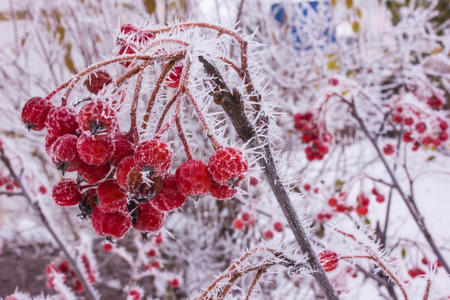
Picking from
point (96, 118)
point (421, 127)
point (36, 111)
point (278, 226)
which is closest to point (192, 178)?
point (96, 118)

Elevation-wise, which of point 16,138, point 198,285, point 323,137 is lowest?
point 198,285

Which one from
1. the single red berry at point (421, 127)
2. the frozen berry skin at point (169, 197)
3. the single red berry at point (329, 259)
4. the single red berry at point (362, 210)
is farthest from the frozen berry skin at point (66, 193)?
the single red berry at point (421, 127)

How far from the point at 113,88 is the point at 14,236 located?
366 centimetres

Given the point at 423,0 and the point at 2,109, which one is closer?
the point at 2,109

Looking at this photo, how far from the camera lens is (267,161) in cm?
59

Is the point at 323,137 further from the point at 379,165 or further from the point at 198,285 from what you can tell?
the point at 379,165

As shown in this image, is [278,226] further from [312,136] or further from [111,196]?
[111,196]

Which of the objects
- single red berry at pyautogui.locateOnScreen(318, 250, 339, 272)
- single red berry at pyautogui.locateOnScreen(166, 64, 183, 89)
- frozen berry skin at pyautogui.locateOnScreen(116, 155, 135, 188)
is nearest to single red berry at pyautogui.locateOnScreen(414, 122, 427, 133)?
single red berry at pyautogui.locateOnScreen(318, 250, 339, 272)

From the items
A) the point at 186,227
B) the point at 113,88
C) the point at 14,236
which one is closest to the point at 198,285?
the point at 186,227

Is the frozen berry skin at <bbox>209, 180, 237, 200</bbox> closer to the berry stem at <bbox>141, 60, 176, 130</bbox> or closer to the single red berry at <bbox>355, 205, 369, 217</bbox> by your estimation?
the berry stem at <bbox>141, 60, 176, 130</bbox>

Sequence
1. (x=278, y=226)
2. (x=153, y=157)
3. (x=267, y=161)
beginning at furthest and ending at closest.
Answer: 1. (x=278, y=226)
2. (x=267, y=161)
3. (x=153, y=157)

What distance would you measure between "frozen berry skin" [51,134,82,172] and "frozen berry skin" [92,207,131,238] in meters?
0.09

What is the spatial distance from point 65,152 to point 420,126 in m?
1.92

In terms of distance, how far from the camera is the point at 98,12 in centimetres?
279
